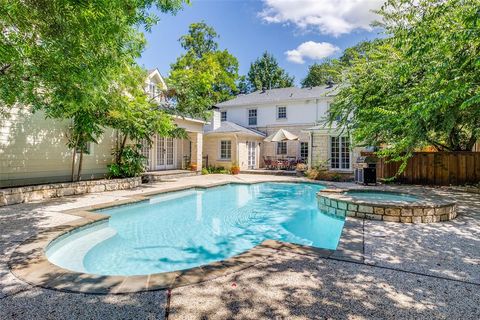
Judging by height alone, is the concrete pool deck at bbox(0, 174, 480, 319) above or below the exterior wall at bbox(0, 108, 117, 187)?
below

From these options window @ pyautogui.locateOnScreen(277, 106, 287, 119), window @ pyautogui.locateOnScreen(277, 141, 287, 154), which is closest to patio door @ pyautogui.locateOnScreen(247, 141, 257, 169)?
window @ pyautogui.locateOnScreen(277, 141, 287, 154)

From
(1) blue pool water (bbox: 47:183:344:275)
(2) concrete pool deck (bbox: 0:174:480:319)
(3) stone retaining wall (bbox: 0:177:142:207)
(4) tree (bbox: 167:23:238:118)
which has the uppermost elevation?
(4) tree (bbox: 167:23:238:118)

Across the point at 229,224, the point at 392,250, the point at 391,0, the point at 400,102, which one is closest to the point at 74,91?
the point at 229,224

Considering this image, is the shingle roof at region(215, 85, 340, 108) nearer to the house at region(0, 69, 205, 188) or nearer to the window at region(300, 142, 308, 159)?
the window at region(300, 142, 308, 159)

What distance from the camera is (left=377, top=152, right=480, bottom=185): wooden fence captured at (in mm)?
11844

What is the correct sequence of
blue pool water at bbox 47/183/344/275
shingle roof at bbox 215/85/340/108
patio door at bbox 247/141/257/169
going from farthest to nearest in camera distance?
shingle roof at bbox 215/85/340/108, patio door at bbox 247/141/257/169, blue pool water at bbox 47/183/344/275

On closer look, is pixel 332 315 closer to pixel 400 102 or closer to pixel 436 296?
pixel 436 296

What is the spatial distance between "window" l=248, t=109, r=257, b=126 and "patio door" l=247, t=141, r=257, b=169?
2803 millimetres

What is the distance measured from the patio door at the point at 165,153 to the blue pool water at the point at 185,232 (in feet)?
20.2

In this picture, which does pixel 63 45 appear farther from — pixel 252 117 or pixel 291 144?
pixel 252 117

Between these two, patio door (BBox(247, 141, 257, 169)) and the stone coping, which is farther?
patio door (BBox(247, 141, 257, 169))

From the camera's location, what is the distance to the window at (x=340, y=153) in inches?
673

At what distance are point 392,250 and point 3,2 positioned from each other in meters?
6.58

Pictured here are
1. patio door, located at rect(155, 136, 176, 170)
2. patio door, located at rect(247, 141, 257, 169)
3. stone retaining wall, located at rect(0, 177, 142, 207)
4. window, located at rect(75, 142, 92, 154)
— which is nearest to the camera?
stone retaining wall, located at rect(0, 177, 142, 207)
